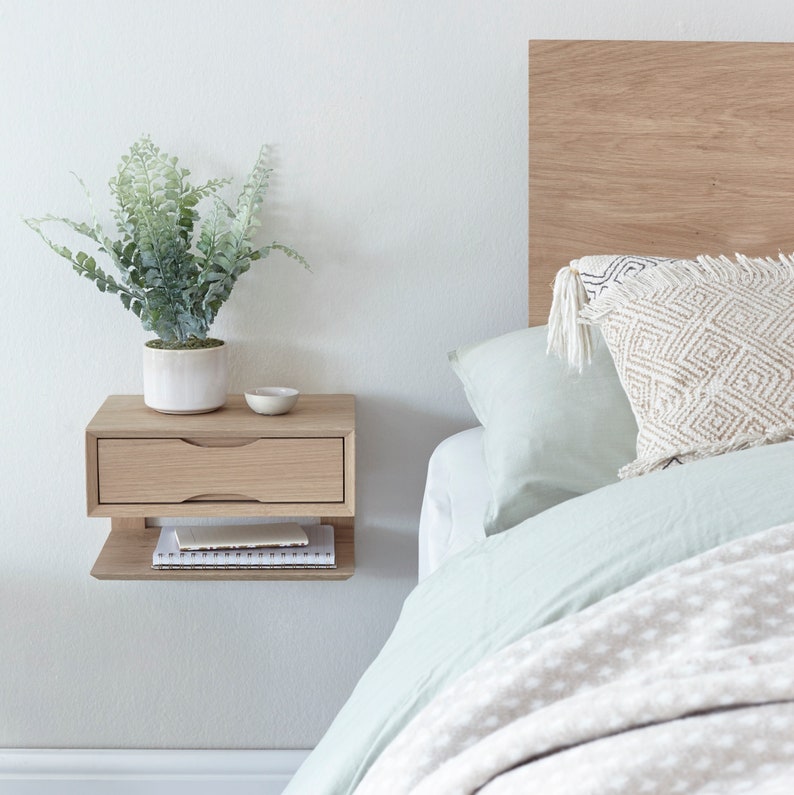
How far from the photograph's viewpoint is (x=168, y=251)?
5.01 feet

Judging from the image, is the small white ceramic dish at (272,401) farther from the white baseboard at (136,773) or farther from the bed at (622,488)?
the white baseboard at (136,773)

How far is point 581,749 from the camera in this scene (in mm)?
619

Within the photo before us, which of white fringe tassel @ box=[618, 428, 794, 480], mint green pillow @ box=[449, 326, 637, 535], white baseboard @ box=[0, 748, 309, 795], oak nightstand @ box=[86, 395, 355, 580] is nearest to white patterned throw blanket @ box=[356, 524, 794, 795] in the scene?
white fringe tassel @ box=[618, 428, 794, 480]

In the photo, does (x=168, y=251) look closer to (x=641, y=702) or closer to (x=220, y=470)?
(x=220, y=470)

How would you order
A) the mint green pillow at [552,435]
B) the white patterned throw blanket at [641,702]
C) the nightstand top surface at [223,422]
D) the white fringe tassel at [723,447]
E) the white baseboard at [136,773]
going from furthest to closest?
the white baseboard at [136,773]
the nightstand top surface at [223,422]
the mint green pillow at [552,435]
the white fringe tassel at [723,447]
the white patterned throw blanket at [641,702]

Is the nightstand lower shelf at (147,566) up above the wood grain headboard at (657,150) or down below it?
below

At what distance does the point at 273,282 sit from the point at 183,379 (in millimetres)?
259

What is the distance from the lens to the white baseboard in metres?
1.81

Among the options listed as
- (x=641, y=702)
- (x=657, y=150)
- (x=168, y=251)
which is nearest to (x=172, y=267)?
(x=168, y=251)

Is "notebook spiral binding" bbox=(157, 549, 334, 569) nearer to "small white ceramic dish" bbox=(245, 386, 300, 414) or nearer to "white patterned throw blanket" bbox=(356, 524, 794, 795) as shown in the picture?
"small white ceramic dish" bbox=(245, 386, 300, 414)

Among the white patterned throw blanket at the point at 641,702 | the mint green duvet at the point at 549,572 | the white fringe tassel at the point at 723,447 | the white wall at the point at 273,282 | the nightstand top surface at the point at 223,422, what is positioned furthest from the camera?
the white wall at the point at 273,282

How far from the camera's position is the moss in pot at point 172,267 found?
5.01ft

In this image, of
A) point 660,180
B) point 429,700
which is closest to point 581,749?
point 429,700

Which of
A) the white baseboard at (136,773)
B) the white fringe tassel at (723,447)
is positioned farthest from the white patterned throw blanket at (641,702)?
the white baseboard at (136,773)
